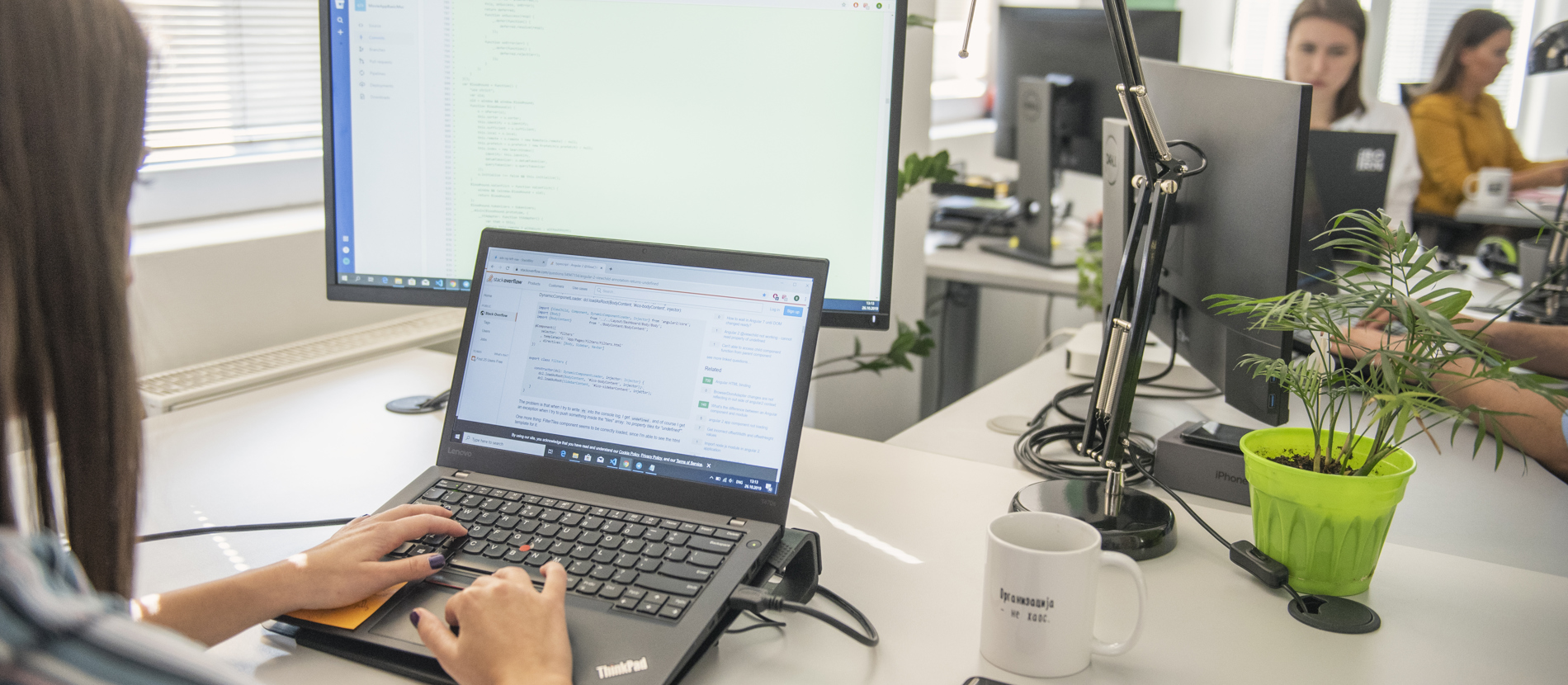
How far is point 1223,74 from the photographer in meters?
0.91

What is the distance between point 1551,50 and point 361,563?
86.0 inches

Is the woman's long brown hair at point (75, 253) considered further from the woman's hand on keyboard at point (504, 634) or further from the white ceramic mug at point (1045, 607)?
the white ceramic mug at point (1045, 607)

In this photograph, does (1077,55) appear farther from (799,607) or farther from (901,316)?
(799,607)

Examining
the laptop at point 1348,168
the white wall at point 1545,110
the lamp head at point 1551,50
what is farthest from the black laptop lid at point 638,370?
the white wall at point 1545,110

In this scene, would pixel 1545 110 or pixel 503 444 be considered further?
pixel 1545 110

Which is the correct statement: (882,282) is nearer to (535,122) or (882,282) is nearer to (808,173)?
(808,173)

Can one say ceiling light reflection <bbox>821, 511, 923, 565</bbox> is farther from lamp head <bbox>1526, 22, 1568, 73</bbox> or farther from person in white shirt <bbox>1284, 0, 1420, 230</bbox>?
person in white shirt <bbox>1284, 0, 1420, 230</bbox>

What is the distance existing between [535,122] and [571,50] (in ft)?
0.27

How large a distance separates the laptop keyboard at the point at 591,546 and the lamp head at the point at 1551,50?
1935 mm

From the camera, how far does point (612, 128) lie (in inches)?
39.6

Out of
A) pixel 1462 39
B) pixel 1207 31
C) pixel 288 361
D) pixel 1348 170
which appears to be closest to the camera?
pixel 288 361

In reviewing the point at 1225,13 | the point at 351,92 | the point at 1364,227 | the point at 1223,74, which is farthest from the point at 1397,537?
the point at 1225,13

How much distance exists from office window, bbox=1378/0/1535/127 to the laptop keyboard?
493cm

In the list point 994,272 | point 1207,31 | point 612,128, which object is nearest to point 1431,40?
point 1207,31
